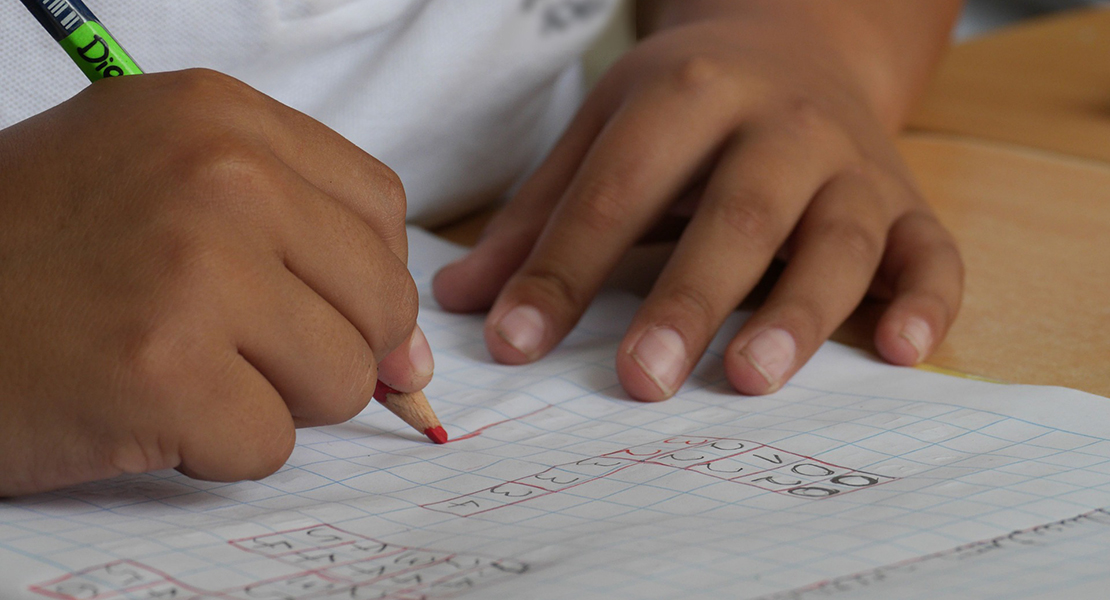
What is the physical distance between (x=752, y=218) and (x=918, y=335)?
0.10 metres

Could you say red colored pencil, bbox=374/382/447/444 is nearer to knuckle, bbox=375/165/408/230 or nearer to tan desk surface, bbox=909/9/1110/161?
knuckle, bbox=375/165/408/230

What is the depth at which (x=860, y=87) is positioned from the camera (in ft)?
2.12

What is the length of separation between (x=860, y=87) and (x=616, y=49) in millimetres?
622

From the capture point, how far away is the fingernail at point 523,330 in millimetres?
456

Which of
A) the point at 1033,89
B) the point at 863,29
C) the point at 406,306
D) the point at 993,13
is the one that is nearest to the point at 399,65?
the point at 406,306

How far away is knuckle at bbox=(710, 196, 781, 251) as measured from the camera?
0.47 metres

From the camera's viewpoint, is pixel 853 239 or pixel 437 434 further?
pixel 853 239

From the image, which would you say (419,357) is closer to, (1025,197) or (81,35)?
(81,35)

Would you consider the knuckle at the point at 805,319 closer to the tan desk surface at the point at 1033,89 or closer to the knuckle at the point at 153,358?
the knuckle at the point at 153,358

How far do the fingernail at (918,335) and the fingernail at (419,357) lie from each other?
0.70 ft

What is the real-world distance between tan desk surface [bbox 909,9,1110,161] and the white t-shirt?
33 centimetres

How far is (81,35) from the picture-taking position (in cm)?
34

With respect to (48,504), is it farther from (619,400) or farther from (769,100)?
(769,100)

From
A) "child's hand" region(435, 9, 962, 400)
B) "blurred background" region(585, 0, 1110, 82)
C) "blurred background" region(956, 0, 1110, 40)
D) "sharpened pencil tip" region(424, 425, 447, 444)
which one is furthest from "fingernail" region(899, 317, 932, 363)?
"blurred background" region(956, 0, 1110, 40)
